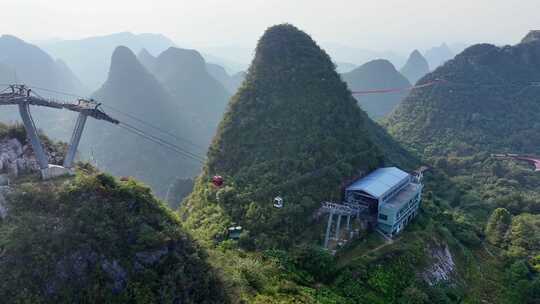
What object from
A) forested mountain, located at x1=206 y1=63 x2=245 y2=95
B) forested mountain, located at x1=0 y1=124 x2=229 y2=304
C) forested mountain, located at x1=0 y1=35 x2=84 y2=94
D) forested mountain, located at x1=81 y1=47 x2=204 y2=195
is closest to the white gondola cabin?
forested mountain, located at x1=0 y1=124 x2=229 y2=304

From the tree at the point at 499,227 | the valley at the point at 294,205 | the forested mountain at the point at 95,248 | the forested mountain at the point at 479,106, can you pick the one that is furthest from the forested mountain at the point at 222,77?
the forested mountain at the point at 95,248

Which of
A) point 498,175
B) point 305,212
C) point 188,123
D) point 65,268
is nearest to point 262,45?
point 305,212

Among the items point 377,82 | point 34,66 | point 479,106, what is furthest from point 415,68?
point 34,66

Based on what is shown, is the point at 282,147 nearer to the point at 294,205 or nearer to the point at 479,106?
the point at 294,205

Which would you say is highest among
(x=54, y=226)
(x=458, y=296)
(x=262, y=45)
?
(x=262, y=45)

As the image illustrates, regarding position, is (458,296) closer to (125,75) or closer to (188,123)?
(188,123)

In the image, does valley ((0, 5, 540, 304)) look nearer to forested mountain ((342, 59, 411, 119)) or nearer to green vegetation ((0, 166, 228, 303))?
green vegetation ((0, 166, 228, 303))
